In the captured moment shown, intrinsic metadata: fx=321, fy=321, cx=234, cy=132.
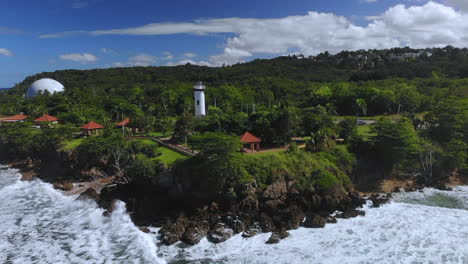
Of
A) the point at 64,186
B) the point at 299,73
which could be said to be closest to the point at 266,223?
the point at 64,186

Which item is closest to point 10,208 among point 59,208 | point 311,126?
point 59,208

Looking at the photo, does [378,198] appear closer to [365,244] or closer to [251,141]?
[365,244]

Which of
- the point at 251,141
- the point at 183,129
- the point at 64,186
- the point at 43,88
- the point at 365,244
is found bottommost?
the point at 365,244

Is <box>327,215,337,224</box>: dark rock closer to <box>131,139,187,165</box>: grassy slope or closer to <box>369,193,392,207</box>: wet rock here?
<box>369,193,392,207</box>: wet rock

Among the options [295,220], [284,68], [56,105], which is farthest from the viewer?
[284,68]

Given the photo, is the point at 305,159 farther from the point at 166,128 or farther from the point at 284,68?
the point at 284,68

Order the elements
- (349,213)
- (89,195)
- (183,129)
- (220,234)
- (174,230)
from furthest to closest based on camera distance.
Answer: (183,129), (89,195), (349,213), (174,230), (220,234)
